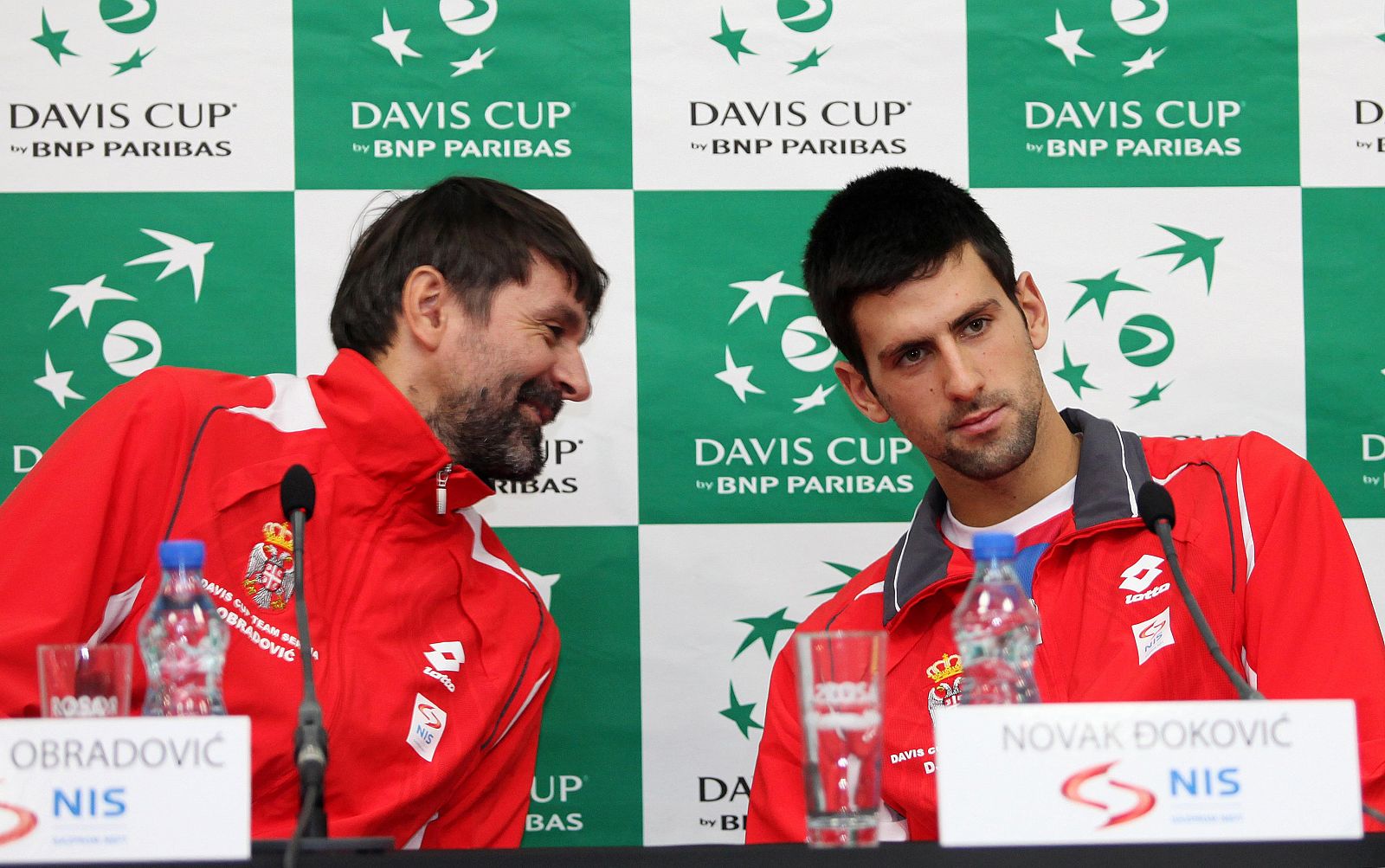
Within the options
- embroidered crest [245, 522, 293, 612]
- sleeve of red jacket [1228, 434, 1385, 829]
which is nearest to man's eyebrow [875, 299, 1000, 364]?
sleeve of red jacket [1228, 434, 1385, 829]

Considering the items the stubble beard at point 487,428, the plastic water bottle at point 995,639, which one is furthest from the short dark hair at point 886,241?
the plastic water bottle at point 995,639

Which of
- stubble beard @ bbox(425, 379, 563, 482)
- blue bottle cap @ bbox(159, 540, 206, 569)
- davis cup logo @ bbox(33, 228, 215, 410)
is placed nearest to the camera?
blue bottle cap @ bbox(159, 540, 206, 569)

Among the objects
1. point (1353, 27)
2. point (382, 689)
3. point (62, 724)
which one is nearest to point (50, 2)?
point (382, 689)

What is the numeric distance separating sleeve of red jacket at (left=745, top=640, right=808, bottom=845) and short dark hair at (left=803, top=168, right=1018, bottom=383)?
0.45 m

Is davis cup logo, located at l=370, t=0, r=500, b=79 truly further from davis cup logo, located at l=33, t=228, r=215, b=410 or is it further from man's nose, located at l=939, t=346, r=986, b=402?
man's nose, located at l=939, t=346, r=986, b=402

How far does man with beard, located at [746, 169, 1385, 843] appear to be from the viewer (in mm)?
1579

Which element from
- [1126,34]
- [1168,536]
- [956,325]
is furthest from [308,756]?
[1126,34]

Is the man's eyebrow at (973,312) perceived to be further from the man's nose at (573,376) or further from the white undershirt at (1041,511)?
the man's nose at (573,376)

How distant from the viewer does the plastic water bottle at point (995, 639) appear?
125 centimetres

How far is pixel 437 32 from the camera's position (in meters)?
2.28

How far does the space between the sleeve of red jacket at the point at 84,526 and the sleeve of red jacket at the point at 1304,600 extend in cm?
134

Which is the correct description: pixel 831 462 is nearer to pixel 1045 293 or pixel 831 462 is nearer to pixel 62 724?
pixel 1045 293

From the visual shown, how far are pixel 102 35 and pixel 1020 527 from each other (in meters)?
1.69

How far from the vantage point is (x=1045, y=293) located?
7.52ft
